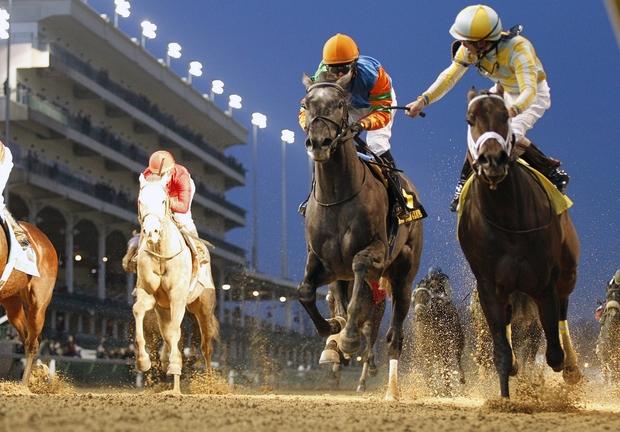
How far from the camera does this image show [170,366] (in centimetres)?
1349

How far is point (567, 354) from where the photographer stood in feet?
35.1

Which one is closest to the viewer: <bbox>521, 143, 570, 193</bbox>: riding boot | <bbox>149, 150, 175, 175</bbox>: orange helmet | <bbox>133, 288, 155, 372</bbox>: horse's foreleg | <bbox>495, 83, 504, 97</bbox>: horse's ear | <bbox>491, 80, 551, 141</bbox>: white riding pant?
<bbox>495, 83, 504, 97</bbox>: horse's ear

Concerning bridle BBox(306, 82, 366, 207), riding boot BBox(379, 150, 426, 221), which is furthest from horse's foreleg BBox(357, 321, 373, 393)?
bridle BBox(306, 82, 366, 207)

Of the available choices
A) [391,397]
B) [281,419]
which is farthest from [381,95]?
[281,419]

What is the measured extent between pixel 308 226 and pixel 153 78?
2301 inches

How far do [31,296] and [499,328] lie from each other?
7.37 metres

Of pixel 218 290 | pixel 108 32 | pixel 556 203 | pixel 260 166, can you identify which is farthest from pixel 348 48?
pixel 260 166

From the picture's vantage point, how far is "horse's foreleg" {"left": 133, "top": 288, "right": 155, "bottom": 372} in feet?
42.5

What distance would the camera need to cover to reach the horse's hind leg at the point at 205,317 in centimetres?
1669

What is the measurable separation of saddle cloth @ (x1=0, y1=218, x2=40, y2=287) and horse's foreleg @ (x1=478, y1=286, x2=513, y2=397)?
6383 mm

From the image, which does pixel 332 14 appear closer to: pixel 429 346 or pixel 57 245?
pixel 57 245

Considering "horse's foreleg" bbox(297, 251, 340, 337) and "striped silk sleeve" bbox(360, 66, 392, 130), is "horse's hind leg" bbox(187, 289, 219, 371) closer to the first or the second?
"striped silk sleeve" bbox(360, 66, 392, 130)

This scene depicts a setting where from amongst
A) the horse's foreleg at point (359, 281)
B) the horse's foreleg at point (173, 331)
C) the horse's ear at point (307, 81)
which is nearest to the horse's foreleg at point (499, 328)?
the horse's foreleg at point (359, 281)

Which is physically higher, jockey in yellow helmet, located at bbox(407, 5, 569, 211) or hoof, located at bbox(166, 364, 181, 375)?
jockey in yellow helmet, located at bbox(407, 5, 569, 211)
